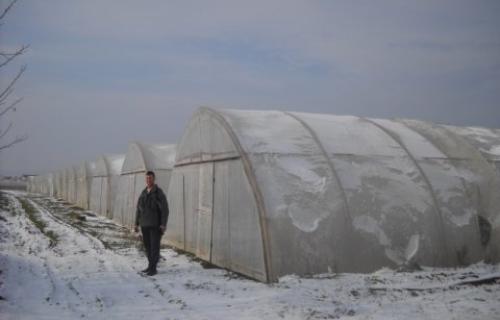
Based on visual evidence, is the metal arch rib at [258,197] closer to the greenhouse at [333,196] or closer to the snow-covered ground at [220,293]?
the greenhouse at [333,196]

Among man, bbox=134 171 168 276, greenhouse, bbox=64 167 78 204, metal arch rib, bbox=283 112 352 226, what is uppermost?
metal arch rib, bbox=283 112 352 226

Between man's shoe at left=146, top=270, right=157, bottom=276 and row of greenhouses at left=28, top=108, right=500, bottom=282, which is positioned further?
man's shoe at left=146, top=270, right=157, bottom=276

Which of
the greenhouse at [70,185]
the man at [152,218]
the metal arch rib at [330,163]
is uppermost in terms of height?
the metal arch rib at [330,163]

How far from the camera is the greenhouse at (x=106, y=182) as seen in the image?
2266cm

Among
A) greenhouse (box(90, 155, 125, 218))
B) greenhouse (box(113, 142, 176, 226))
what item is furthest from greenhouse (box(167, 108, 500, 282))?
greenhouse (box(90, 155, 125, 218))

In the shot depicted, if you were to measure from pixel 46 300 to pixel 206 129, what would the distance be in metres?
5.06

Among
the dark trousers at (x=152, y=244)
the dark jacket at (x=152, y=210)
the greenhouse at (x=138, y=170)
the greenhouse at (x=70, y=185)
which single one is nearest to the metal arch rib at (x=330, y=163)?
the dark jacket at (x=152, y=210)

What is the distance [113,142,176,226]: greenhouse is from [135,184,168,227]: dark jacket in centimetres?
787

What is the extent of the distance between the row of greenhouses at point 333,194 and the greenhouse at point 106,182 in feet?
39.9

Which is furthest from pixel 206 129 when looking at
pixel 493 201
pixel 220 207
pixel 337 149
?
pixel 493 201

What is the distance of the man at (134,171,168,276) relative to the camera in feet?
28.5

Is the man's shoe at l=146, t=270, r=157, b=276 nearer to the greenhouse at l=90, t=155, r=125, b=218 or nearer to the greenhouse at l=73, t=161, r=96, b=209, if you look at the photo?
the greenhouse at l=90, t=155, r=125, b=218

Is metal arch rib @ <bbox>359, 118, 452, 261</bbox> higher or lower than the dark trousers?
higher

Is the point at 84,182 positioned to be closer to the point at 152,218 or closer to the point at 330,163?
the point at 152,218
